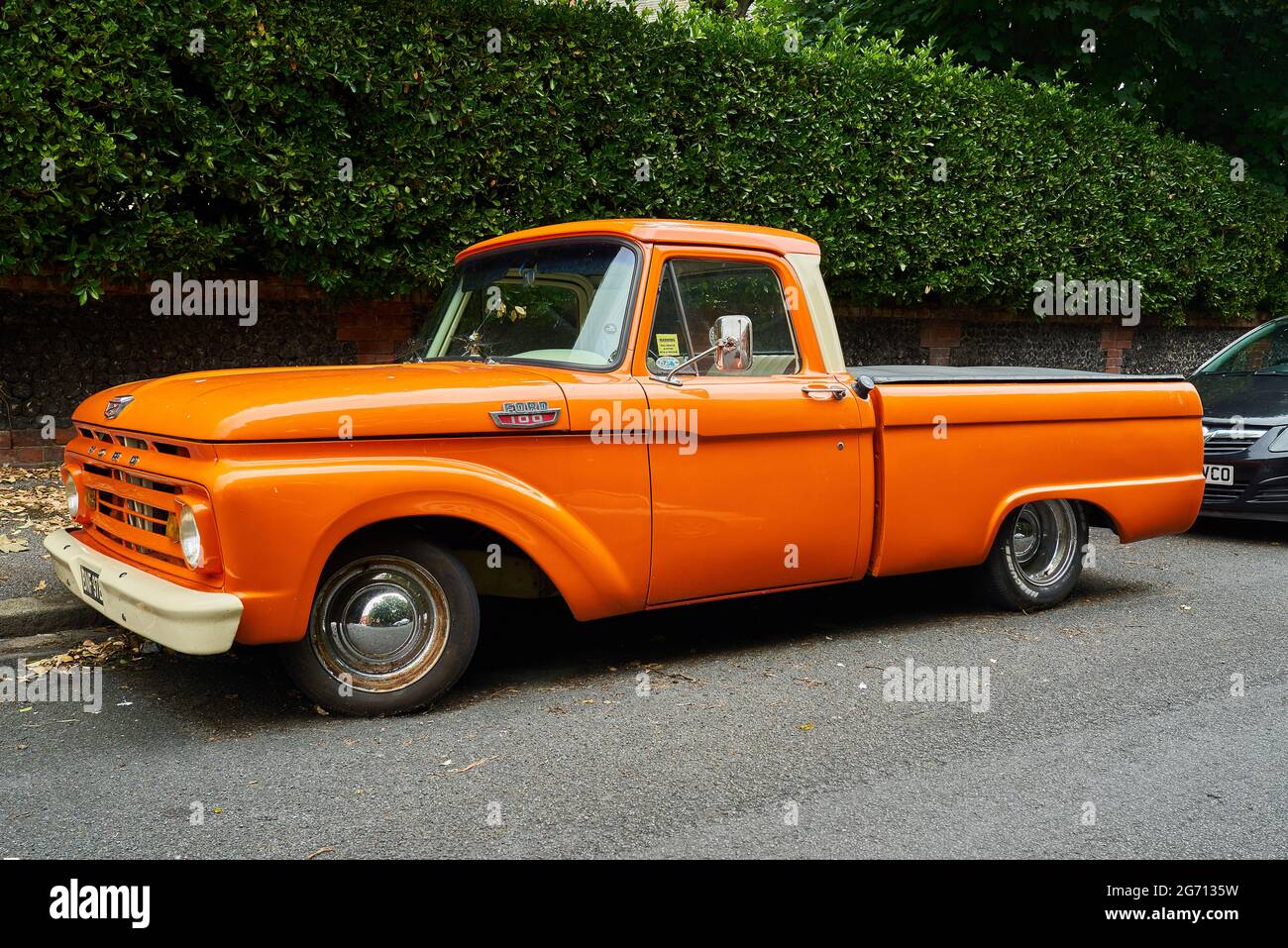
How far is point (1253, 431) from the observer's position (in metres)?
8.89

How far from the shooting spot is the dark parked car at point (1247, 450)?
28.6 ft

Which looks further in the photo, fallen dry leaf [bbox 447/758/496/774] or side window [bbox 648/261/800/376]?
side window [bbox 648/261/800/376]

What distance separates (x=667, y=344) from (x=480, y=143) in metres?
4.78

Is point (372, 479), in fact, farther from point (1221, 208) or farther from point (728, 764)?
point (1221, 208)

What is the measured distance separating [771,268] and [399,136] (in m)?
4.41

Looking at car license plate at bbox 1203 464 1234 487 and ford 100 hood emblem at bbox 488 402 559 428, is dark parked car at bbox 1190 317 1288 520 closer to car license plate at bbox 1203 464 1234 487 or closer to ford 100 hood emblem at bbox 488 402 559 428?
car license plate at bbox 1203 464 1234 487

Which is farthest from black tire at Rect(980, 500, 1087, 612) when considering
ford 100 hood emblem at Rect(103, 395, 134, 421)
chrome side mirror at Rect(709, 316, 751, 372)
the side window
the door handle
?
ford 100 hood emblem at Rect(103, 395, 134, 421)

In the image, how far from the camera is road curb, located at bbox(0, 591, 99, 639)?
5.45 meters

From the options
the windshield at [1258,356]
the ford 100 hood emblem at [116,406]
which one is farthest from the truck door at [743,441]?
the windshield at [1258,356]

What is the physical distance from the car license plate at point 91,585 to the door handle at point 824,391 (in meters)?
3.06

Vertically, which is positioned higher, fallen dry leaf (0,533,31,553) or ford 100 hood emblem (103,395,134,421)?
ford 100 hood emblem (103,395,134,421)

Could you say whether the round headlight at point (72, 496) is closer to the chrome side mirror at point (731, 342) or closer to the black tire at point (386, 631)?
the black tire at point (386, 631)

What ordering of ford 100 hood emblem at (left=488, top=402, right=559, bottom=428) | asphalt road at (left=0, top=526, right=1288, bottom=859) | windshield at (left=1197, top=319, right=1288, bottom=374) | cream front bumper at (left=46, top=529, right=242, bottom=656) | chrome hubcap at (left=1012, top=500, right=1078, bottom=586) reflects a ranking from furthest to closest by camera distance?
windshield at (left=1197, top=319, right=1288, bottom=374), chrome hubcap at (left=1012, top=500, right=1078, bottom=586), ford 100 hood emblem at (left=488, top=402, right=559, bottom=428), cream front bumper at (left=46, top=529, right=242, bottom=656), asphalt road at (left=0, top=526, right=1288, bottom=859)

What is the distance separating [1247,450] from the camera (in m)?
8.83
